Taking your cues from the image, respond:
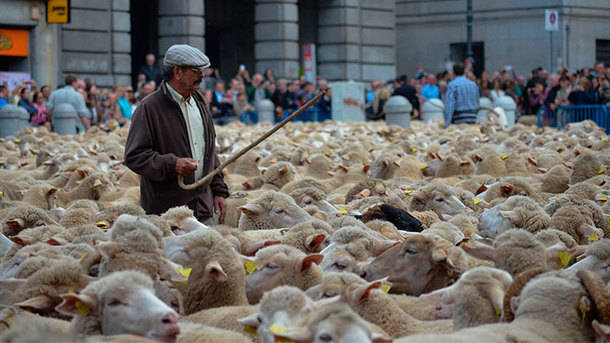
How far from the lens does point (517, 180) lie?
9219 mm

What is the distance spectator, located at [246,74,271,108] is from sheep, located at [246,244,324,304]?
20008mm

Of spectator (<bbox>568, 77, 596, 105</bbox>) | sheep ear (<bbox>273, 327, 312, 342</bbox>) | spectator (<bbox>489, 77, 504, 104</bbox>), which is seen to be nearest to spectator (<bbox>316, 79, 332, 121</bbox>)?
spectator (<bbox>489, 77, 504, 104</bbox>)

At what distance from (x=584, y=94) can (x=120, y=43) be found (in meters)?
11.9

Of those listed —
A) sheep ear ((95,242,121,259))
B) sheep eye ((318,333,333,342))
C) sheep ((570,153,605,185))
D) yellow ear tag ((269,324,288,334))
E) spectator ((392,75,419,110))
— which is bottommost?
yellow ear tag ((269,324,288,334))

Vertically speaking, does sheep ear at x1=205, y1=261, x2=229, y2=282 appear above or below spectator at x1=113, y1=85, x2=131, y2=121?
below

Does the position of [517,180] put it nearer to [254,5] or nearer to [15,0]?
[15,0]

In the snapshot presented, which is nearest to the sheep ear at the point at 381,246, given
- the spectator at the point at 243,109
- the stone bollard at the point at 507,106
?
the stone bollard at the point at 507,106

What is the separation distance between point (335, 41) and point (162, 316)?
94.5 ft

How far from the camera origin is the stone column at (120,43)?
26.2m

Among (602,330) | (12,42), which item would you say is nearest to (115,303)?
(602,330)

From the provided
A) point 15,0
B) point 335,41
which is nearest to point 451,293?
point 15,0

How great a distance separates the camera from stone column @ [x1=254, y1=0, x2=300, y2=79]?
30266 millimetres

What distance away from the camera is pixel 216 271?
5.27 metres

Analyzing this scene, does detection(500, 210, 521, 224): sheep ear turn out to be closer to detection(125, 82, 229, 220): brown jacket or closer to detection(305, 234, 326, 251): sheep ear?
detection(305, 234, 326, 251): sheep ear
